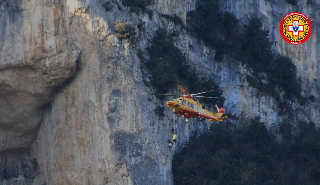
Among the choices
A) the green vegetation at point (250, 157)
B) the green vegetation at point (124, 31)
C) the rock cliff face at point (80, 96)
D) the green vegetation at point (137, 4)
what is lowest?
the green vegetation at point (250, 157)

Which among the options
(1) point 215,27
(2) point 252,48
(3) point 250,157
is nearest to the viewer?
(3) point 250,157

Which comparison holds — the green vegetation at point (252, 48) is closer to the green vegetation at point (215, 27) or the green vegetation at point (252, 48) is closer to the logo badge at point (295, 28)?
the green vegetation at point (215, 27)

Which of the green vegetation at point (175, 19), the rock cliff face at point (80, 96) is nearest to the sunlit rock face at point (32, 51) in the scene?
the rock cliff face at point (80, 96)

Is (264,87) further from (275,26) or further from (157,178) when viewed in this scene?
(157,178)

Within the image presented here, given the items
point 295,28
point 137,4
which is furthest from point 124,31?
point 295,28

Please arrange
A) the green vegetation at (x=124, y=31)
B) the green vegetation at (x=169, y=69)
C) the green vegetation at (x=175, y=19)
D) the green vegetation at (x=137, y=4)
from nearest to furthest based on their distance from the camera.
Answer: the green vegetation at (x=124, y=31)
the green vegetation at (x=169, y=69)
the green vegetation at (x=137, y=4)
the green vegetation at (x=175, y=19)

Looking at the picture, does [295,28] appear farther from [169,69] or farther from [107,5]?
[107,5]

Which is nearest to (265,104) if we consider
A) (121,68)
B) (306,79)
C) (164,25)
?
(306,79)
